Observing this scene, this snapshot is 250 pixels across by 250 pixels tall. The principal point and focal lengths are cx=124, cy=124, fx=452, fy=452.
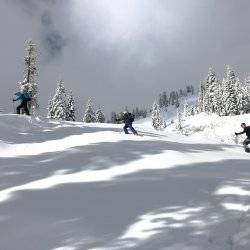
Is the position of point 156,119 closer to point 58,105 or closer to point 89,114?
Answer: point 89,114

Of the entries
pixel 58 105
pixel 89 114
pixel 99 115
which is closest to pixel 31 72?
pixel 58 105

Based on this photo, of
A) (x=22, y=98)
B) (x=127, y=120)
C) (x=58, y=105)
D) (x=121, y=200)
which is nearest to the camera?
(x=121, y=200)

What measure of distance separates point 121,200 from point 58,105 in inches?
3379

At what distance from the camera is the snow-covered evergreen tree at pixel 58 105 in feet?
314

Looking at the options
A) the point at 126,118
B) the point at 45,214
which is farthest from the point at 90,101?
the point at 45,214

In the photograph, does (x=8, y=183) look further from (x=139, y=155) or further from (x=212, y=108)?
(x=212, y=108)

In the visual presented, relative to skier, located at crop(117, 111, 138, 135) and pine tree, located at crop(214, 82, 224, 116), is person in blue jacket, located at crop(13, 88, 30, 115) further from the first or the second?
pine tree, located at crop(214, 82, 224, 116)

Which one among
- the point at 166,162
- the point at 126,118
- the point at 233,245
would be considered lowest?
the point at 233,245

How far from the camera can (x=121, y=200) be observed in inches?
449

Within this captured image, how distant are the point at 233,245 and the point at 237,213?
161cm

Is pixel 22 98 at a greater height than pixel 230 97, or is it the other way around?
pixel 230 97

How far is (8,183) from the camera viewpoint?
13508 mm

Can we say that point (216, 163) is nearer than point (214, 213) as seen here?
No

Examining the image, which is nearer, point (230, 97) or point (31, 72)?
point (31, 72)
